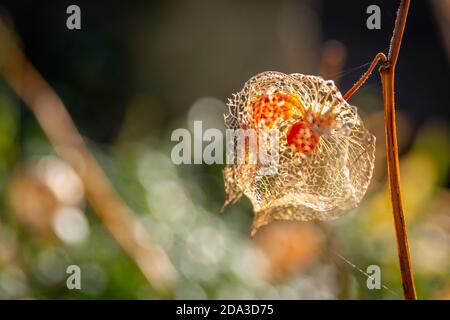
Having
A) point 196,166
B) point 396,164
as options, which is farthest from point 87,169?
point 396,164

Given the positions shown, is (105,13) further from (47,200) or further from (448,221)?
(448,221)

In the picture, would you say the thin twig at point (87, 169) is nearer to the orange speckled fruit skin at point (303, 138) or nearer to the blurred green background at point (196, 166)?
the blurred green background at point (196, 166)

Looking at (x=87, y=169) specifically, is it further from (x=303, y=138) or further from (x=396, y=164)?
(x=396, y=164)

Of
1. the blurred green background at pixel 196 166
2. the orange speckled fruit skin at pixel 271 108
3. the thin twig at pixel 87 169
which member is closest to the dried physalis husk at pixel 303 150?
the orange speckled fruit skin at pixel 271 108

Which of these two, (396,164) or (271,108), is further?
(271,108)

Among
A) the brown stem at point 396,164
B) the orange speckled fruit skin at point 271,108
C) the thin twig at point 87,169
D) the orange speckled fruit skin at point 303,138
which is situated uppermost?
the thin twig at point 87,169

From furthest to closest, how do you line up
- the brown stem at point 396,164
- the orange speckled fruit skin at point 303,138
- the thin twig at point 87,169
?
the thin twig at point 87,169
the orange speckled fruit skin at point 303,138
the brown stem at point 396,164

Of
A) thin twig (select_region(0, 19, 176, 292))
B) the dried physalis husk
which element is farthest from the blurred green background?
the dried physalis husk
